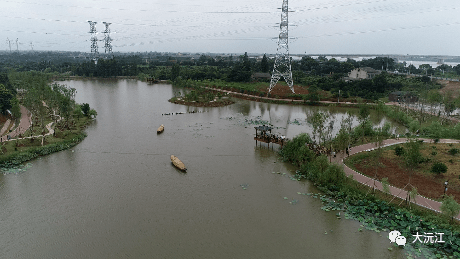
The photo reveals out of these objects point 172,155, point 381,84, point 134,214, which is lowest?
point 134,214

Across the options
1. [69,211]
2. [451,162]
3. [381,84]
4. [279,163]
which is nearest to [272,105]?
[381,84]

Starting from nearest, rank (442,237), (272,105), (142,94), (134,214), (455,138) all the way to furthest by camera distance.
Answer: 1. (442,237)
2. (134,214)
3. (455,138)
4. (272,105)
5. (142,94)

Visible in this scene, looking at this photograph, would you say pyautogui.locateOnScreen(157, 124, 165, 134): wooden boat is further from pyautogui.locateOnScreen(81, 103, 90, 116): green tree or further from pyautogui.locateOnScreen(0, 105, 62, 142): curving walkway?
pyautogui.locateOnScreen(81, 103, 90, 116): green tree

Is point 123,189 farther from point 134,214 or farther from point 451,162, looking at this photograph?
point 451,162

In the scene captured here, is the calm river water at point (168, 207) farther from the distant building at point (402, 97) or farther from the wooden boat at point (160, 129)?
the distant building at point (402, 97)

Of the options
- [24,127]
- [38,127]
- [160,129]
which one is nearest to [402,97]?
[160,129]

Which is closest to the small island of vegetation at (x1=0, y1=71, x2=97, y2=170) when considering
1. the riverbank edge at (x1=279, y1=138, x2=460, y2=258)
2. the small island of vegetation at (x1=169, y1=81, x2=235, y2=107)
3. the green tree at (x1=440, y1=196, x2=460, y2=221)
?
the small island of vegetation at (x1=169, y1=81, x2=235, y2=107)

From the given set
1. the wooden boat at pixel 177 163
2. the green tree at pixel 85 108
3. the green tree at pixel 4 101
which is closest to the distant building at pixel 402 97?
the wooden boat at pixel 177 163
